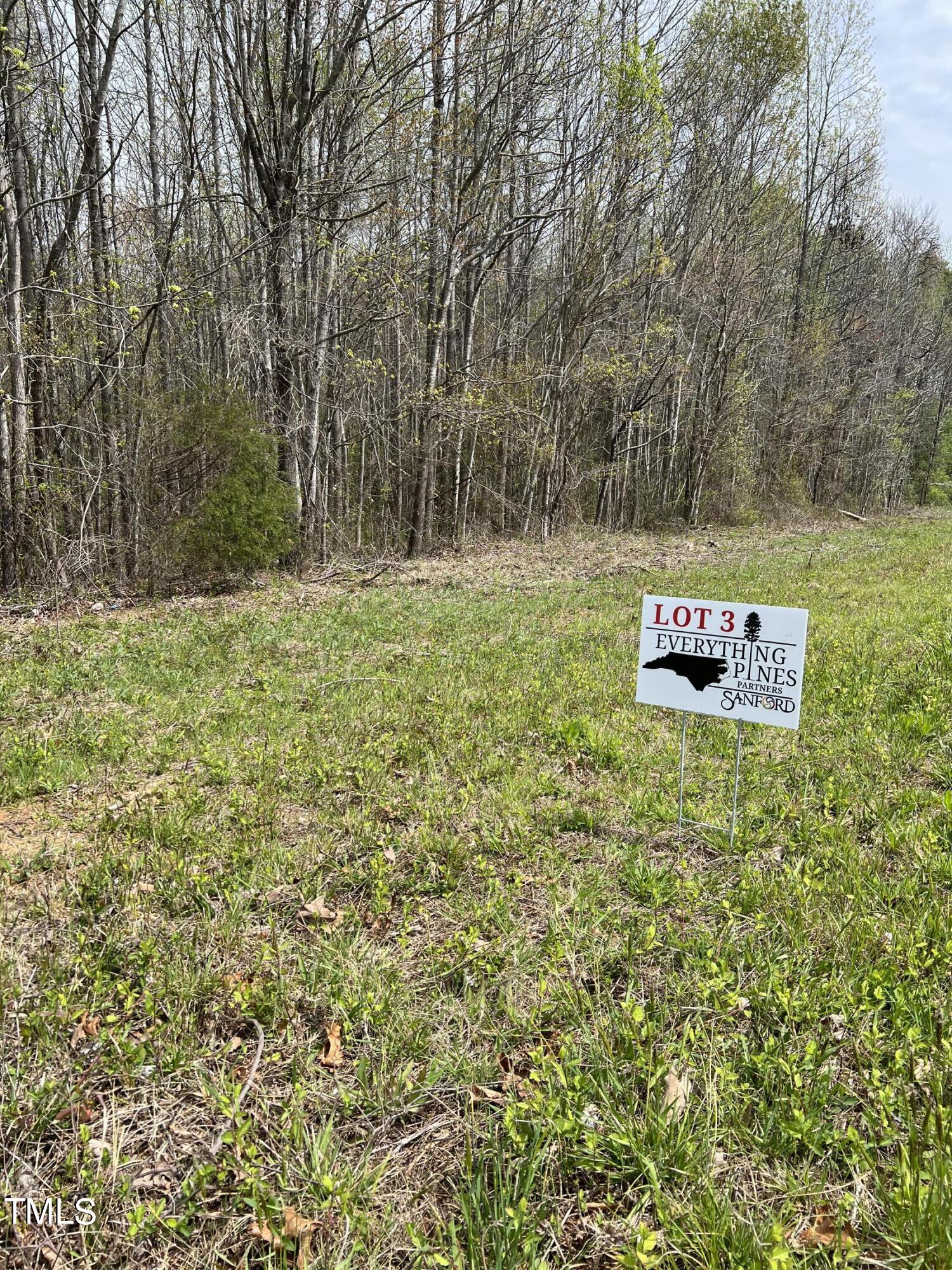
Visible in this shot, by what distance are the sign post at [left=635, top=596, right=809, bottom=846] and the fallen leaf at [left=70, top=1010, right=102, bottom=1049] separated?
102 inches

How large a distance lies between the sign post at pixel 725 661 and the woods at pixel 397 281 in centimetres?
677

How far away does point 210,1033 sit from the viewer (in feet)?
7.80

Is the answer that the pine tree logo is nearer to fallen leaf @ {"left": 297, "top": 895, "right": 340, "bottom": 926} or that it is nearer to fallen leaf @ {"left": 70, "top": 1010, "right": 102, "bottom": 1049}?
fallen leaf @ {"left": 297, "top": 895, "right": 340, "bottom": 926}

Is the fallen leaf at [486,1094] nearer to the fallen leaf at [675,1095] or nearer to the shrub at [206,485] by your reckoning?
the fallen leaf at [675,1095]

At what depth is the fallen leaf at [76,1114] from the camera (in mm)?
2033

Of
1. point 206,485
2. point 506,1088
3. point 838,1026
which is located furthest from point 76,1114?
point 206,485

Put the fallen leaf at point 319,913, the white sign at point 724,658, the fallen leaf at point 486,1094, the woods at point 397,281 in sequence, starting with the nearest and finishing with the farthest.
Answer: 1. the fallen leaf at point 486,1094
2. the fallen leaf at point 319,913
3. the white sign at point 724,658
4. the woods at point 397,281

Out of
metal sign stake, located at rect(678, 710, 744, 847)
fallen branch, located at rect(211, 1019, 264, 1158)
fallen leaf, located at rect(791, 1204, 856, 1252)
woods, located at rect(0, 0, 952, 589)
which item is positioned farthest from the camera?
woods, located at rect(0, 0, 952, 589)

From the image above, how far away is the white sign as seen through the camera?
322cm

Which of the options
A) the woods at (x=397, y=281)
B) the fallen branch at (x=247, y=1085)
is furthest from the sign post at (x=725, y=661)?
the woods at (x=397, y=281)

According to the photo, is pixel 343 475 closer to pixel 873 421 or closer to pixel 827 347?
pixel 827 347

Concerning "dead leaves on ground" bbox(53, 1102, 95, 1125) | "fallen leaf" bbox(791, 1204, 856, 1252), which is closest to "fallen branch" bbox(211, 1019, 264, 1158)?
"dead leaves on ground" bbox(53, 1102, 95, 1125)

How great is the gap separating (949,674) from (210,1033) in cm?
601

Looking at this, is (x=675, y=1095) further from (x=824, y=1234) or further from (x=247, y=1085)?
(x=247, y=1085)
